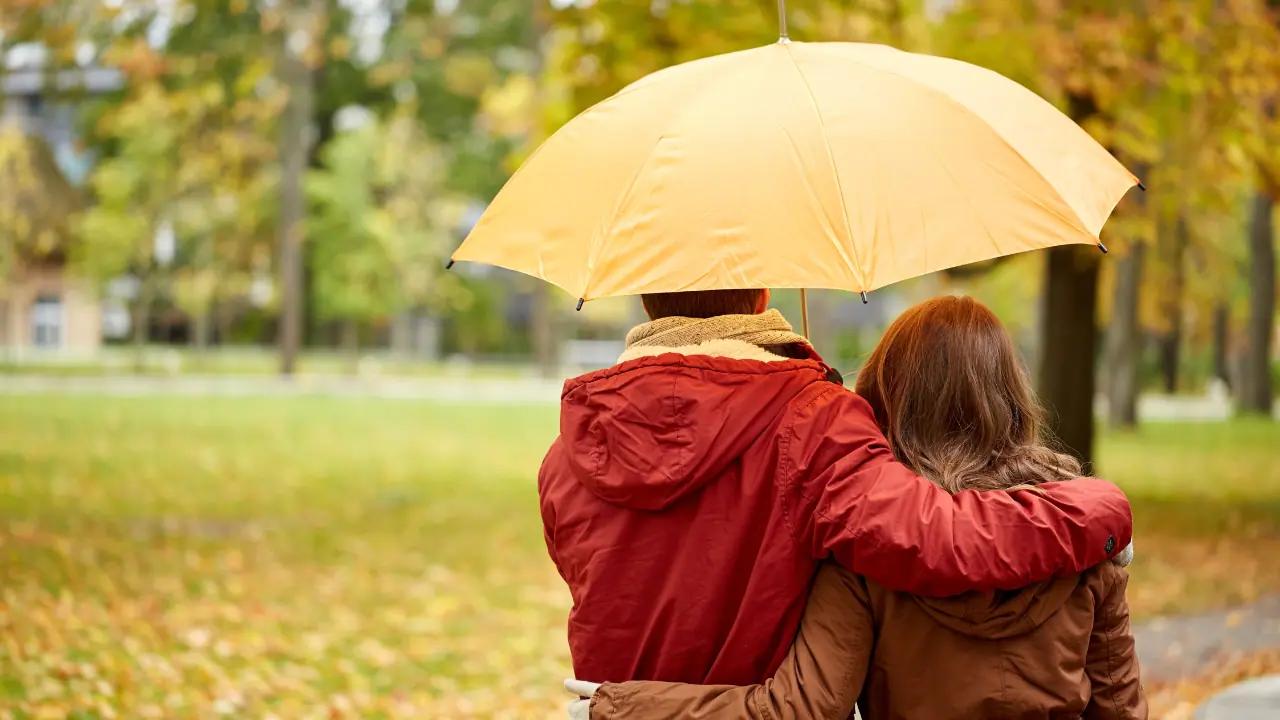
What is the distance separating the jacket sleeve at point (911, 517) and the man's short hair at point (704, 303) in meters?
0.37

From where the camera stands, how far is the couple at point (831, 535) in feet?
8.07

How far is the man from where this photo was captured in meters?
2.44

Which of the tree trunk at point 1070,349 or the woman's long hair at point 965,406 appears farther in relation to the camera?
the tree trunk at point 1070,349

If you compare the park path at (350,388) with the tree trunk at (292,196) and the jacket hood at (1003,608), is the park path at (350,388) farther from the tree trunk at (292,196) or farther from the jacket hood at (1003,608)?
the jacket hood at (1003,608)

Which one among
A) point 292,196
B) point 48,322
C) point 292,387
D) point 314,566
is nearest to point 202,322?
point 292,196

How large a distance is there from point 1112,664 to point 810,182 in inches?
44.9

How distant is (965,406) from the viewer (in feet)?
8.75

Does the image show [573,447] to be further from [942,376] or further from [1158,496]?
[1158,496]

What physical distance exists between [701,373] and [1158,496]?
13.8m

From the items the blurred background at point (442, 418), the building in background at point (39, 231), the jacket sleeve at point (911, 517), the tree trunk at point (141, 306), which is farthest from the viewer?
the building in background at point (39, 231)

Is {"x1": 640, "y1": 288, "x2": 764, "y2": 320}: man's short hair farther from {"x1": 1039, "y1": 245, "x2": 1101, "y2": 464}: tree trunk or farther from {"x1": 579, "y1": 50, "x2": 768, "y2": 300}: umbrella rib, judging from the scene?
{"x1": 1039, "y1": 245, "x2": 1101, "y2": 464}: tree trunk

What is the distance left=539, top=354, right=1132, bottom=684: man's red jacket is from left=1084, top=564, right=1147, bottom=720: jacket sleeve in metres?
0.15

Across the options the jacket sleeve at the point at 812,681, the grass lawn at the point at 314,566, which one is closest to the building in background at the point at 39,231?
the grass lawn at the point at 314,566

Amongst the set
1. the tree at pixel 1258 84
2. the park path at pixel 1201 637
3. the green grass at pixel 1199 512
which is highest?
the tree at pixel 1258 84
